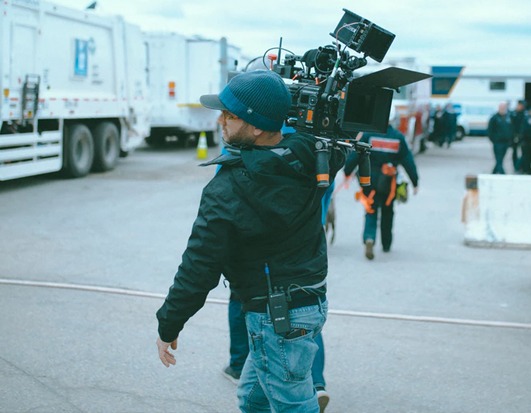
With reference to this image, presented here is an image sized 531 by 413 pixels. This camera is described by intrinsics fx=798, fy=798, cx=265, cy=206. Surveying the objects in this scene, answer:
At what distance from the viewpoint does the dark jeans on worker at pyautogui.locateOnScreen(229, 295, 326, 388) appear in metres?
4.57

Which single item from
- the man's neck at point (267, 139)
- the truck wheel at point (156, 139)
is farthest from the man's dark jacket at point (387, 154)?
the truck wheel at point (156, 139)

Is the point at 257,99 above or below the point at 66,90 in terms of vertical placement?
below

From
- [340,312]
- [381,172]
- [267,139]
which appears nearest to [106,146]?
[381,172]

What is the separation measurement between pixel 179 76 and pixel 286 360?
2057 centimetres

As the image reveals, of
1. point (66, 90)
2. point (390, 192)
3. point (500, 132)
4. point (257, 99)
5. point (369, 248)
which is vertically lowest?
point (369, 248)

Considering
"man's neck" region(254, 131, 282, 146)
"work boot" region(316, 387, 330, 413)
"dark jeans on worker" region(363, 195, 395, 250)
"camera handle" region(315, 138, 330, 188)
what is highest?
"man's neck" region(254, 131, 282, 146)

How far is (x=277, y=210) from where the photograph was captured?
121 inches

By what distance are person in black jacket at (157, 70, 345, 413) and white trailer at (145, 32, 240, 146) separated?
19936mm

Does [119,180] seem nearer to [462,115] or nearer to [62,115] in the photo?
[62,115]

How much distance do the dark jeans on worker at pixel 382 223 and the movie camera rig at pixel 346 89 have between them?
5192mm

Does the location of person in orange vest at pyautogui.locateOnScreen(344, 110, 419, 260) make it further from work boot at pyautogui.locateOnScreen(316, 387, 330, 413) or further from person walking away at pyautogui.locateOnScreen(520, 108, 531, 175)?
person walking away at pyautogui.locateOnScreen(520, 108, 531, 175)

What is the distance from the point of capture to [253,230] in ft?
10.2

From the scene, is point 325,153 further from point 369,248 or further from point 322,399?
point 369,248

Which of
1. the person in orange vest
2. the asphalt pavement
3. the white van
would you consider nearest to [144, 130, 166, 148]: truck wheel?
the asphalt pavement
